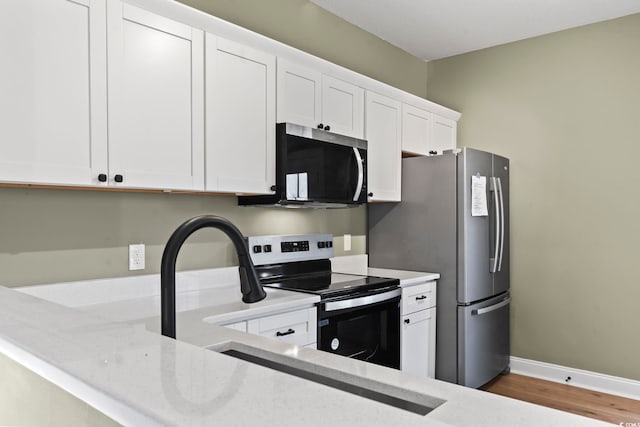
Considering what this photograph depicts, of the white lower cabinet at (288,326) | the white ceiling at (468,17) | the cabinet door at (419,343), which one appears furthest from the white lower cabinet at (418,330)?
the white ceiling at (468,17)

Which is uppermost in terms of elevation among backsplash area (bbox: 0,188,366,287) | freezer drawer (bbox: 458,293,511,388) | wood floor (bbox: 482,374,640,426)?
backsplash area (bbox: 0,188,366,287)

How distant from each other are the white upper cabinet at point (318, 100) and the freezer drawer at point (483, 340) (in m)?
1.47

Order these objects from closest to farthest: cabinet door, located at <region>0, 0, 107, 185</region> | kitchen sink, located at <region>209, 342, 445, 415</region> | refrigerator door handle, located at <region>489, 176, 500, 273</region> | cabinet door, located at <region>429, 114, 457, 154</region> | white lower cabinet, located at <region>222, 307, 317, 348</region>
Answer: kitchen sink, located at <region>209, 342, 445, 415</region> → cabinet door, located at <region>0, 0, 107, 185</region> → white lower cabinet, located at <region>222, 307, 317, 348</region> → refrigerator door handle, located at <region>489, 176, 500, 273</region> → cabinet door, located at <region>429, 114, 457, 154</region>

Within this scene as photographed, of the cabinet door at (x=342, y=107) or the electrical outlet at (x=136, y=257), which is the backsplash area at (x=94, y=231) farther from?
the cabinet door at (x=342, y=107)

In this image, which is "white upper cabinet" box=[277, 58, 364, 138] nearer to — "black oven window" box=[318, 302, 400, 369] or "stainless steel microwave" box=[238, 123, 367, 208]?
"stainless steel microwave" box=[238, 123, 367, 208]

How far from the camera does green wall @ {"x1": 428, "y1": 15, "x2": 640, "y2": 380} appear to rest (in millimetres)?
3477

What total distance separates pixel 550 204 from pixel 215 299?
2764mm

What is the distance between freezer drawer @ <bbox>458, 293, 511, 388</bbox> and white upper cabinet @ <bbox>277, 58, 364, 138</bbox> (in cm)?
147

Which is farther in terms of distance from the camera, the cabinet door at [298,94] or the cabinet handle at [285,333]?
the cabinet door at [298,94]

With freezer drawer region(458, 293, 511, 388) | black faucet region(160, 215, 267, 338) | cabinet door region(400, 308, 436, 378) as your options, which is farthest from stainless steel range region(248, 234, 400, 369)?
black faucet region(160, 215, 267, 338)

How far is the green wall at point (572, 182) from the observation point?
11.4 ft

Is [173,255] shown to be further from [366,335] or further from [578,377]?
[578,377]

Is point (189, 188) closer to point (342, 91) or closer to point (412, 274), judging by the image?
point (342, 91)

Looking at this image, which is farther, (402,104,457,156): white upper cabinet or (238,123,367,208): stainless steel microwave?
(402,104,457,156): white upper cabinet
